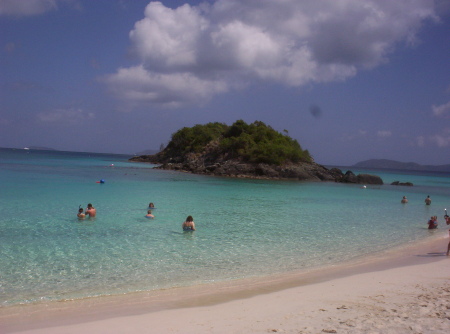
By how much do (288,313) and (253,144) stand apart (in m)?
51.4

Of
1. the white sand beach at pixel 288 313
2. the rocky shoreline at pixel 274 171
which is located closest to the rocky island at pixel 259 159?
the rocky shoreline at pixel 274 171

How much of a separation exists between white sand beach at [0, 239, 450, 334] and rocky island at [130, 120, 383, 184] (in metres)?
43.2

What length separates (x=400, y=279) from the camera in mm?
9383

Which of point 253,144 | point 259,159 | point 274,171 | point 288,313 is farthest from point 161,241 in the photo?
point 253,144

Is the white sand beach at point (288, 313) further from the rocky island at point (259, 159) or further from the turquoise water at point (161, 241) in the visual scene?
the rocky island at point (259, 159)

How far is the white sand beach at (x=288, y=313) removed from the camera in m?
5.96

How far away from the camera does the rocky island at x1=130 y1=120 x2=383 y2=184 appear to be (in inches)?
2084

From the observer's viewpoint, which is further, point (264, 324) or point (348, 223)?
point (348, 223)

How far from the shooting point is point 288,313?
6809 mm

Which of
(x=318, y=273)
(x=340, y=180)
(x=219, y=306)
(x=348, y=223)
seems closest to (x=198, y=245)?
(x=318, y=273)

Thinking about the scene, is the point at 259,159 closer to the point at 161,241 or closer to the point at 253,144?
the point at 253,144

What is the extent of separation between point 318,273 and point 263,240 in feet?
12.6

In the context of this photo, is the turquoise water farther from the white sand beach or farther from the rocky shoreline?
the rocky shoreline

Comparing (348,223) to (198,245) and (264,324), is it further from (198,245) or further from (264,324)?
(264,324)
